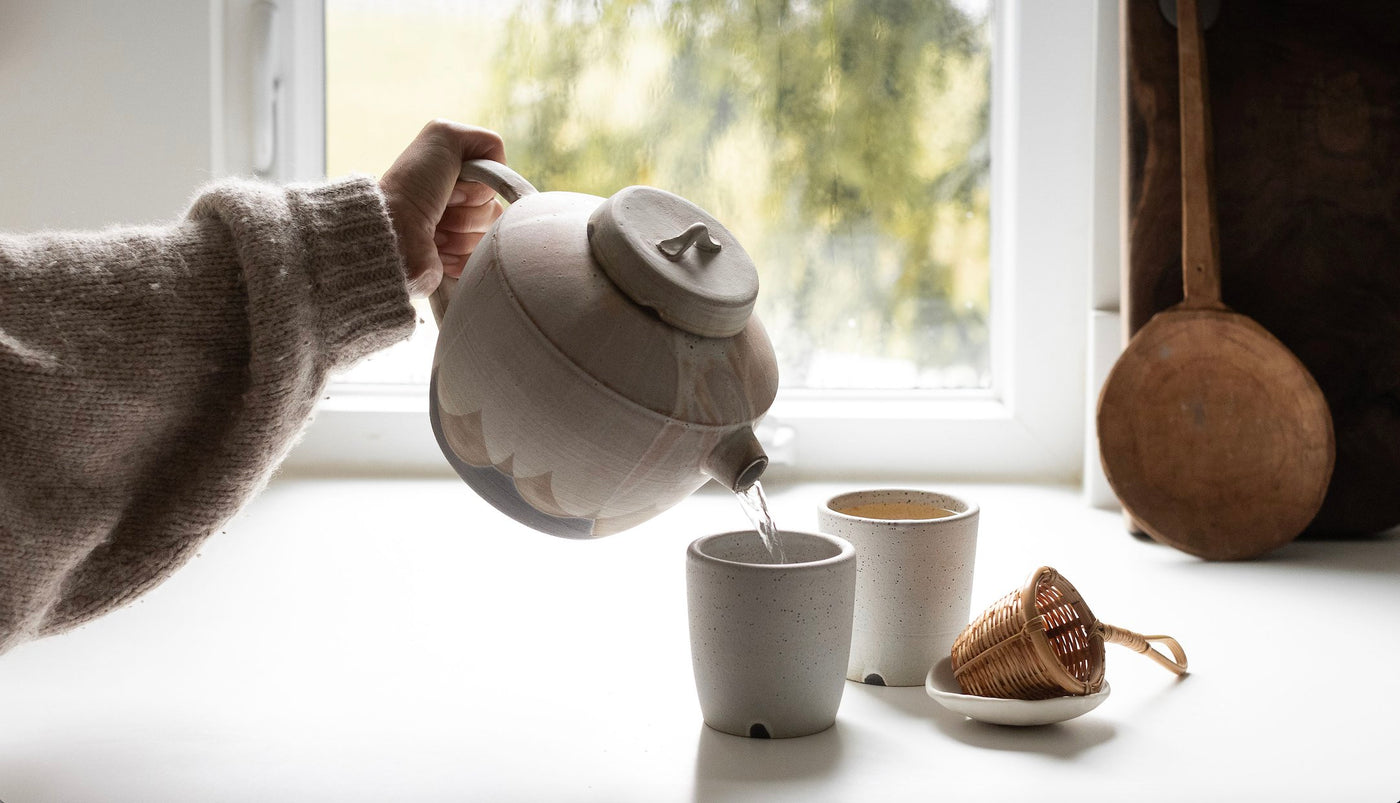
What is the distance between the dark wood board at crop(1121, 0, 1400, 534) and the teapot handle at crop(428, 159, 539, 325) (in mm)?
666

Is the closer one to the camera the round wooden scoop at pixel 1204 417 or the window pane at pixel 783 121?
the round wooden scoop at pixel 1204 417

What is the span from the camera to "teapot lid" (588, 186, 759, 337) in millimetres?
508

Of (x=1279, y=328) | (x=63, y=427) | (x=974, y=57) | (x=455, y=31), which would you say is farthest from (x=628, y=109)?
(x=63, y=427)

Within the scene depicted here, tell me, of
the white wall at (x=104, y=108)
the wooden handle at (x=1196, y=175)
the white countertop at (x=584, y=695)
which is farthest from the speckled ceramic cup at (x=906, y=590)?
the white wall at (x=104, y=108)

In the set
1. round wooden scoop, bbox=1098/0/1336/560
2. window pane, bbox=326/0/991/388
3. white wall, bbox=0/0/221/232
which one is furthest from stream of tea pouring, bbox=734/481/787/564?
white wall, bbox=0/0/221/232

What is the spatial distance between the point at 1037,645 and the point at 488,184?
38 centimetres

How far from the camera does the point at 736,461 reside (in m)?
0.52

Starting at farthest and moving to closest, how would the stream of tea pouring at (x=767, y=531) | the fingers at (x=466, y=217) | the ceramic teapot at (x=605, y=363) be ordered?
the fingers at (x=466, y=217)
the stream of tea pouring at (x=767, y=531)
the ceramic teapot at (x=605, y=363)

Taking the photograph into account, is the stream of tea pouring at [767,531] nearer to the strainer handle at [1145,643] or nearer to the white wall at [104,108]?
the strainer handle at [1145,643]

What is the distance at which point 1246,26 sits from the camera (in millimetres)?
1019

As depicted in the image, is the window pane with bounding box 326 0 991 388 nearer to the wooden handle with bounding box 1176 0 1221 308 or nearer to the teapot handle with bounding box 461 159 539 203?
the wooden handle with bounding box 1176 0 1221 308

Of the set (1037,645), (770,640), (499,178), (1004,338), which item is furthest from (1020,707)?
(1004,338)

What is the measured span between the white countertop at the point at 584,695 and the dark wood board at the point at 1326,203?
0.09m

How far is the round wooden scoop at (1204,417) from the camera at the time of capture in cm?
95
